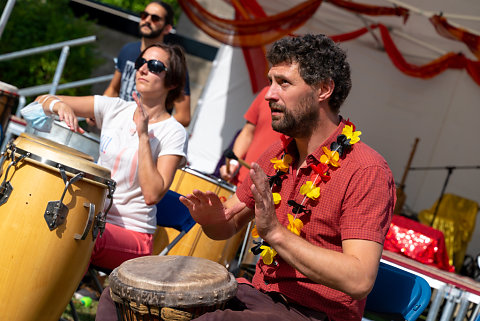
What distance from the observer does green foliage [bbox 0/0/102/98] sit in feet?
28.6

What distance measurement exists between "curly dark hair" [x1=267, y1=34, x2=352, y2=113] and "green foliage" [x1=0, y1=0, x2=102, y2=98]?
266 inches

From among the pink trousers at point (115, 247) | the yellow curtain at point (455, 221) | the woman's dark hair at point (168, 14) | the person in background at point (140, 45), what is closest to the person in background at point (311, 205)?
the pink trousers at point (115, 247)

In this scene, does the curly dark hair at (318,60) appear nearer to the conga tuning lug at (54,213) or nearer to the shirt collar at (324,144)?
the shirt collar at (324,144)

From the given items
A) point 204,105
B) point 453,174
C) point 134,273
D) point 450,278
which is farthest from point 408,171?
point 134,273

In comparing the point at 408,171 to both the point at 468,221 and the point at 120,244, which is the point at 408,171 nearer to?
the point at 468,221

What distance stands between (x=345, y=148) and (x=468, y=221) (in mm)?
6713

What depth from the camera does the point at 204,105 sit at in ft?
31.2

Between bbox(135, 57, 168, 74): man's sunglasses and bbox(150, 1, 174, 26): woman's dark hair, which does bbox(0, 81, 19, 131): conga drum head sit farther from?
bbox(135, 57, 168, 74): man's sunglasses

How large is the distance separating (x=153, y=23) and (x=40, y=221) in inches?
108

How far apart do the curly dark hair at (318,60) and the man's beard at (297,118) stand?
8cm

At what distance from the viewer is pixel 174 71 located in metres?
3.61

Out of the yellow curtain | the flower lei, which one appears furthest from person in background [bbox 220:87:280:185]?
the yellow curtain

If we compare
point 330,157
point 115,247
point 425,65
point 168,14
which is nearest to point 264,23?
point 168,14

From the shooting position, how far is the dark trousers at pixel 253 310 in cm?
205
